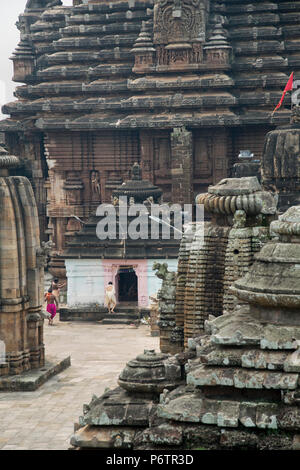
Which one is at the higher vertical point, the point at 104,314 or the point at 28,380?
the point at 104,314

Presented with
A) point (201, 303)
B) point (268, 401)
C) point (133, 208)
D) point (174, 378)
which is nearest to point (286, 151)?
point (133, 208)

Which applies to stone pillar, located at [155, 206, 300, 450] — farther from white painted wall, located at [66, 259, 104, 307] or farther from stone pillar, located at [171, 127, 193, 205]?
stone pillar, located at [171, 127, 193, 205]

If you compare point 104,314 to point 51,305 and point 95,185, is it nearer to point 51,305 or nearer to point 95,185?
point 51,305

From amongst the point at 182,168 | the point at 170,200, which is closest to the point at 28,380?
the point at 182,168

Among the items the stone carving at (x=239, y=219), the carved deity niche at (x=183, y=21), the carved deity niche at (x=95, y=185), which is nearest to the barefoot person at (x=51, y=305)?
the carved deity niche at (x=95, y=185)

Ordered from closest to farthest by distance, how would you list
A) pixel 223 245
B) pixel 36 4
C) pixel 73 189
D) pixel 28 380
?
1. pixel 223 245
2. pixel 28 380
3. pixel 73 189
4. pixel 36 4

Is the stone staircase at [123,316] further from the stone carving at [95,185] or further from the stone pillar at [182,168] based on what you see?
the stone carving at [95,185]

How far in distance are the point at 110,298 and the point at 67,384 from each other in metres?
12.0

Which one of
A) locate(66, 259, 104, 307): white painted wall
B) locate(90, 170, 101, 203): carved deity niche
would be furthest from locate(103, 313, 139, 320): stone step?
locate(90, 170, 101, 203): carved deity niche

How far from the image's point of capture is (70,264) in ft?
125

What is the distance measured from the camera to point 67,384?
25.2 meters

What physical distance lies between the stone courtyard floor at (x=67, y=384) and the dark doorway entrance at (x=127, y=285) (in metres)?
2.22

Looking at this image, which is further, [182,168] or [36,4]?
[36,4]

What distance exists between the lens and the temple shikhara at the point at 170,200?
38.6 feet
